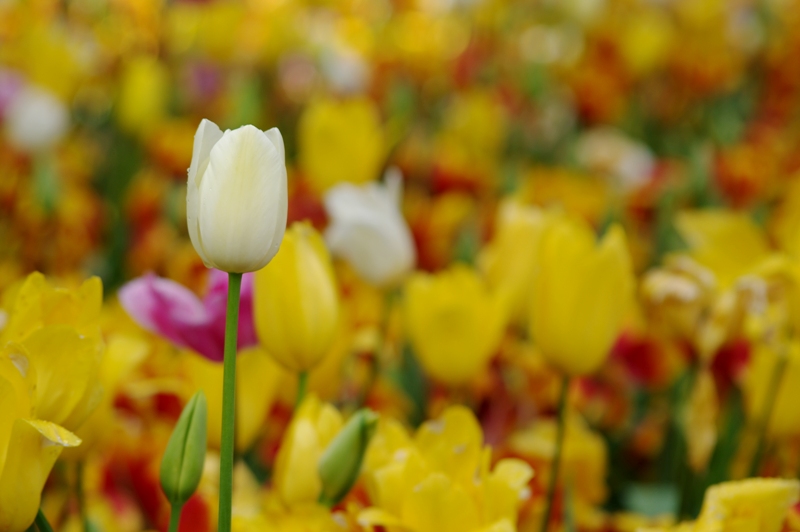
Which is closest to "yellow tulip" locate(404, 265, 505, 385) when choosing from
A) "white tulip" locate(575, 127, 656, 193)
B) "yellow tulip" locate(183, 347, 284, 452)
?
Answer: "yellow tulip" locate(183, 347, 284, 452)

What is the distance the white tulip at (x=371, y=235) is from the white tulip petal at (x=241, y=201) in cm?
29

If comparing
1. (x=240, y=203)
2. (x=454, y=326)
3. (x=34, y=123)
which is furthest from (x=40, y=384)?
(x=34, y=123)

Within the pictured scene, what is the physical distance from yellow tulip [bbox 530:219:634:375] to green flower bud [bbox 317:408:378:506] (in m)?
0.15

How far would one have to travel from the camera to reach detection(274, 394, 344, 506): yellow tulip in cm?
42

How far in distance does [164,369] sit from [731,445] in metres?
0.40

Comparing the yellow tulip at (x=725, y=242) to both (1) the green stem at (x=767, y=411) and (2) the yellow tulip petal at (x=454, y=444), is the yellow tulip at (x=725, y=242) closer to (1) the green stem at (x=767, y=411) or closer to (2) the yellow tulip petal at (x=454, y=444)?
(1) the green stem at (x=767, y=411)

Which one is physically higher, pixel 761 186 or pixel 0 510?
pixel 761 186

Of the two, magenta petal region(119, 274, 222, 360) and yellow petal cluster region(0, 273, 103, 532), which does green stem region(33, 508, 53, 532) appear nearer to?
yellow petal cluster region(0, 273, 103, 532)

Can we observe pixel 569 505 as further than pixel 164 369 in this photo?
No

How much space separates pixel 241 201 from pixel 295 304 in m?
0.13

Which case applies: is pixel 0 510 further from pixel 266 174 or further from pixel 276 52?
Result: pixel 276 52

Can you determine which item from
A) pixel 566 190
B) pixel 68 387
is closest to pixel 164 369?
pixel 68 387

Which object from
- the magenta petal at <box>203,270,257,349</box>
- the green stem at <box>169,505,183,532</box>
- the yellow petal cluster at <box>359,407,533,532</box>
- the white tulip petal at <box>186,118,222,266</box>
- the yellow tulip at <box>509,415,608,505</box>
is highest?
the white tulip petal at <box>186,118,222,266</box>

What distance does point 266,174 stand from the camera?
0.33 m
